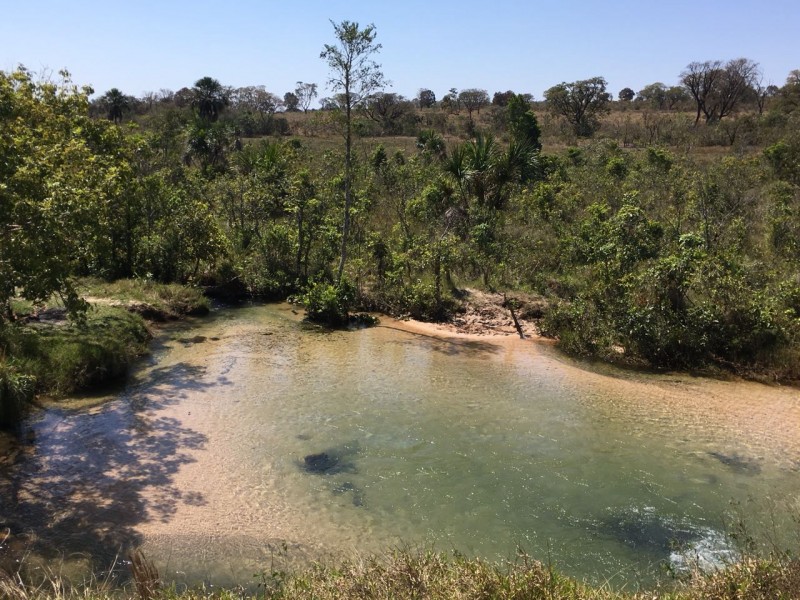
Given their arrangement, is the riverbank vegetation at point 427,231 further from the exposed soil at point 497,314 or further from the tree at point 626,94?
the tree at point 626,94

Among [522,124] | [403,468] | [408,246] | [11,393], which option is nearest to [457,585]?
[403,468]

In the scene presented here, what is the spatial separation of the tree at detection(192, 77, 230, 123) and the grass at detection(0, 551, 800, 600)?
52.2 meters

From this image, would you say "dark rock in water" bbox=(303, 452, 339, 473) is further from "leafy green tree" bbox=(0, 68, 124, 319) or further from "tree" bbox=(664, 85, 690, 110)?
"tree" bbox=(664, 85, 690, 110)

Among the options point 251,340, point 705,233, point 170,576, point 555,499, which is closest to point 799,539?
point 555,499

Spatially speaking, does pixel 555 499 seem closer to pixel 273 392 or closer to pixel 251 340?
pixel 273 392

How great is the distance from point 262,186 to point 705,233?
14469 millimetres

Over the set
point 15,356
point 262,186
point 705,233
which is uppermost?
point 262,186

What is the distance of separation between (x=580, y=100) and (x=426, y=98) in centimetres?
3891

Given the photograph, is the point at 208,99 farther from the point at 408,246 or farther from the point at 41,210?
the point at 41,210

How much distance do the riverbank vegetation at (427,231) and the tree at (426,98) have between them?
61.8 metres

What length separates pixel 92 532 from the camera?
711 cm

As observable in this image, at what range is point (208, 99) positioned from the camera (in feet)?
171

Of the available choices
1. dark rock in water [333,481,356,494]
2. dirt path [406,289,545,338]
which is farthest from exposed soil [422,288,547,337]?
dark rock in water [333,481,356,494]

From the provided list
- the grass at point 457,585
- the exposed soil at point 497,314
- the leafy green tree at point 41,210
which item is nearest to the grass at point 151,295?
the leafy green tree at point 41,210
